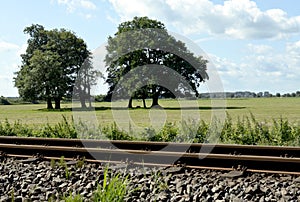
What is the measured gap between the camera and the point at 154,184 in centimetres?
630

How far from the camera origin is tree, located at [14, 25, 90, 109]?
49250 millimetres

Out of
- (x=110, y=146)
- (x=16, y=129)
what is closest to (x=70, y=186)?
(x=110, y=146)

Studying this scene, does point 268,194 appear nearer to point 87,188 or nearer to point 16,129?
point 87,188

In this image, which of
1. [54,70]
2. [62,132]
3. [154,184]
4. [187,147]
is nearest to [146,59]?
[54,70]

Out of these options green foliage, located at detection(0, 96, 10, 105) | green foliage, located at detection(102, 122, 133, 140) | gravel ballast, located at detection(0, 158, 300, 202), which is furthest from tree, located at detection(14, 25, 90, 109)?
gravel ballast, located at detection(0, 158, 300, 202)

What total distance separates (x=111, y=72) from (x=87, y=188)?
37.8 meters

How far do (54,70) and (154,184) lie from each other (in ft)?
147

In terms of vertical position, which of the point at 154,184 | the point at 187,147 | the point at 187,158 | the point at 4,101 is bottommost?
the point at 154,184

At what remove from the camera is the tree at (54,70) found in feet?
162

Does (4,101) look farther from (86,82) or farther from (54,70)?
(86,82)

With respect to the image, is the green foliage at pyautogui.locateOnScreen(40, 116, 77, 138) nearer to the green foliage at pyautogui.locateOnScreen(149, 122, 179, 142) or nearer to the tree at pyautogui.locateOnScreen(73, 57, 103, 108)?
the green foliage at pyautogui.locateOnScreen(149, 122, 179, 142)

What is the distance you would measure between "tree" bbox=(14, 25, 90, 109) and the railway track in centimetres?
4012

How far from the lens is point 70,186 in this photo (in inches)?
254

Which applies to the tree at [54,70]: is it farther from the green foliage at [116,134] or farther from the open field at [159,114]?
the green foliage at [116,134]
